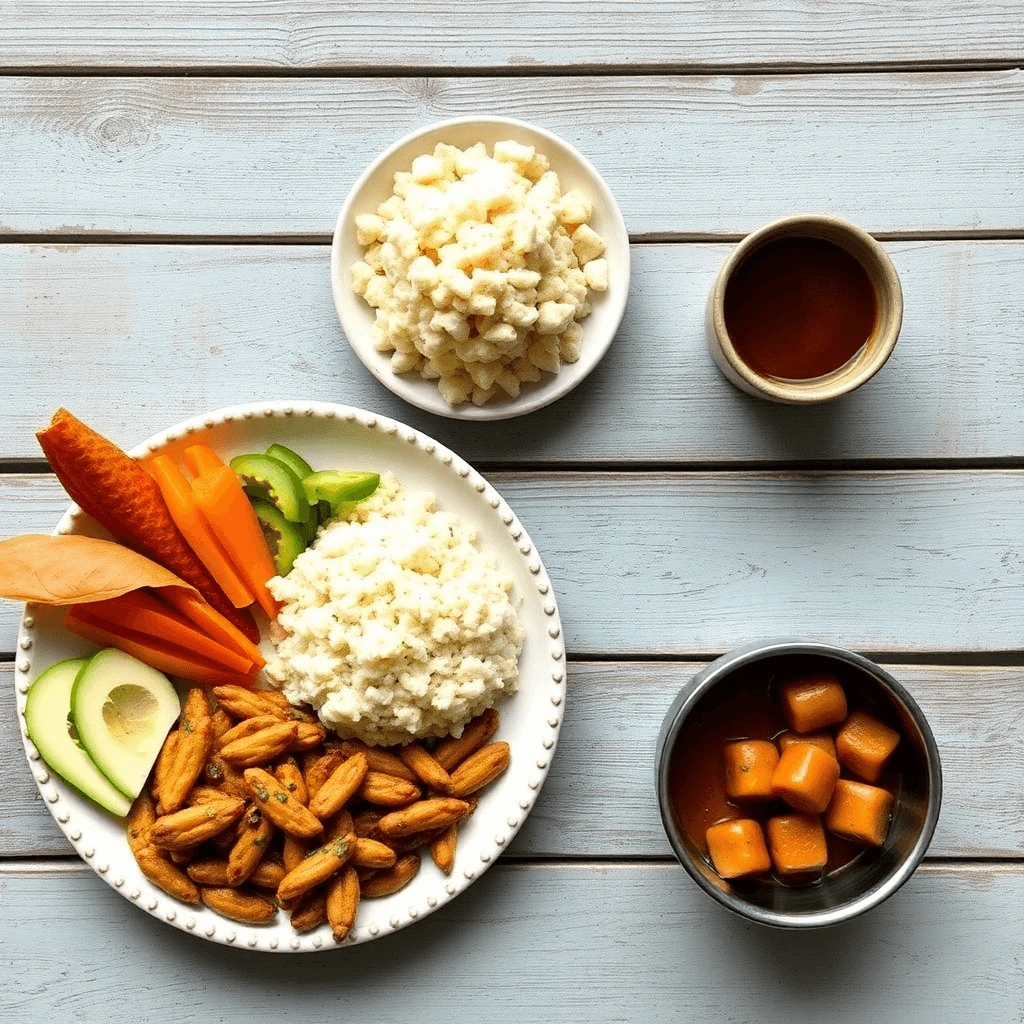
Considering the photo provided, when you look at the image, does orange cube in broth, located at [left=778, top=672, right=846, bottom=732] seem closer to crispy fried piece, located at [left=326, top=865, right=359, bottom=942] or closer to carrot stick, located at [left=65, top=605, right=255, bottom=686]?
crispy fried piece, located at [left=326, top=865, right=359, bottom=942]

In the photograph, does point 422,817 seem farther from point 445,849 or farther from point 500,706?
point 500,706

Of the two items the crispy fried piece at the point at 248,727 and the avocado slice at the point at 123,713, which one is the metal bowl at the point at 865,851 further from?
the avocado slice at the point at 123,713

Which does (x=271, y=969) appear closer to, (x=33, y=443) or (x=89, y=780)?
(x=89, y=780)

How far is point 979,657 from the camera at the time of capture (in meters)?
1.42

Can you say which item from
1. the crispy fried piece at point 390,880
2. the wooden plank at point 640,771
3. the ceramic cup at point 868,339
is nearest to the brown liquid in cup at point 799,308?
the ceramic cup at point 868,339

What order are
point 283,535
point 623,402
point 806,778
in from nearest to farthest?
point 806,778, point 283,535, point 623,402

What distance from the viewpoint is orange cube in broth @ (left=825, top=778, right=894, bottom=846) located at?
48.5 inches

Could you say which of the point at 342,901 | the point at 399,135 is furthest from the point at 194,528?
the point at 399,135

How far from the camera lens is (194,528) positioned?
126 cm

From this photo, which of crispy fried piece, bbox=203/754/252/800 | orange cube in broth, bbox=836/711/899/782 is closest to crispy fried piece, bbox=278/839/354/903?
crispy fried piece, bbox=203/754/252/800

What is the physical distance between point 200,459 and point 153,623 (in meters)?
0.22

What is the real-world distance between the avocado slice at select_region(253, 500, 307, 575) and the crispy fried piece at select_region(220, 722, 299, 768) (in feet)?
0.67

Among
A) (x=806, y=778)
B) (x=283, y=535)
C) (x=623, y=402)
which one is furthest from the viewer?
(x=623, y=402)

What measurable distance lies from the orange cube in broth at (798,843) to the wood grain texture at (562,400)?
493 mm
